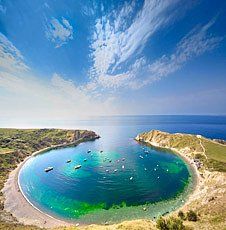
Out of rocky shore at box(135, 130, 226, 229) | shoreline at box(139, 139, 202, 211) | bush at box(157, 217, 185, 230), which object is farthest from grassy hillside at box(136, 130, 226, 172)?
bush at box(157, 217, 185, 230)

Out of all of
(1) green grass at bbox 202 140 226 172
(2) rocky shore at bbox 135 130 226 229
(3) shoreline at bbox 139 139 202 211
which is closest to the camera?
(2) rocky shore at bbox 135 130 226 229

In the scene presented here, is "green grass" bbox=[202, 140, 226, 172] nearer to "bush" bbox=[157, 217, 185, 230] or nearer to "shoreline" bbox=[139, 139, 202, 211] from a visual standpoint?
"shoreline" bbox=[139, 139, 202, 211]

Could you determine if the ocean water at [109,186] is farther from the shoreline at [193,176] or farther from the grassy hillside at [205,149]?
the grassy hillside at [205,149]

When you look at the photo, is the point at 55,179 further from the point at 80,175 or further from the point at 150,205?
the point at 150,205

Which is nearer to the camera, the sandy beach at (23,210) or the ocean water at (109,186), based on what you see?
the sandy beach at (23,210)

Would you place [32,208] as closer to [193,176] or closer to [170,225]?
[170,225]

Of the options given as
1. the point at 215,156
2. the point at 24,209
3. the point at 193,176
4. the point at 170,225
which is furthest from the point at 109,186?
the point at 215,156

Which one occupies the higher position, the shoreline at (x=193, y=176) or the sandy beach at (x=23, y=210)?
the shoreline at (x=193, y=176)

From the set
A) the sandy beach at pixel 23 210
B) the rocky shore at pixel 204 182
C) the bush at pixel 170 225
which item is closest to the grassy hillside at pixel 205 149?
the rocky shore at pixel 204 182

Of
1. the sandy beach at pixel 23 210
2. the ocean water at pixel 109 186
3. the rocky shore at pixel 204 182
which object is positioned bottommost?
the sandy beach at pixel 23 210

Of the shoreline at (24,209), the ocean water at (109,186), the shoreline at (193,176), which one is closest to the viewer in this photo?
the shoreline at (24,209)

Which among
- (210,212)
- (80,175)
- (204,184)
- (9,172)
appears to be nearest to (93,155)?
(80,175)

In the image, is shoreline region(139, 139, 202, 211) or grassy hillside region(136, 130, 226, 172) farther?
grassy hillside region(136, 130, 226, 172)
